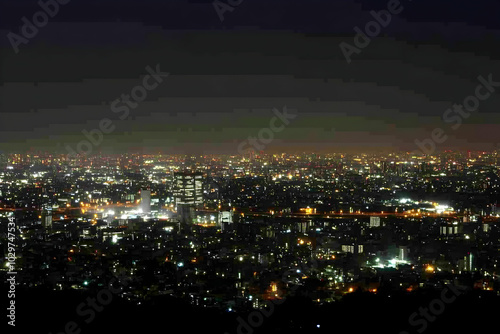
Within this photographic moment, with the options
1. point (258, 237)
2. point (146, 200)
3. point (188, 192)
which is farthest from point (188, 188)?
point (258, 237)

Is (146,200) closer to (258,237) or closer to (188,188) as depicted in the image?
(188,188)

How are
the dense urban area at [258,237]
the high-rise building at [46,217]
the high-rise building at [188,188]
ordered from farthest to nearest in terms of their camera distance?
the high-rise building at [188,188] < the high-rise building at [46,217] < the dense urban area at [258,237]

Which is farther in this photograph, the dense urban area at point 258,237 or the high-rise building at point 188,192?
the high-rise building at point 188,192

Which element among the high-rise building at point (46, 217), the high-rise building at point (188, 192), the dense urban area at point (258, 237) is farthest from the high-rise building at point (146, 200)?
the high-rise building at point (46, 217)

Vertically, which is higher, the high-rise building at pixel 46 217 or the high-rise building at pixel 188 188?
the high-rise building at pixel 188 188

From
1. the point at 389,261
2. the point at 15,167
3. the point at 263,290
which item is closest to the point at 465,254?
the point at 389,261

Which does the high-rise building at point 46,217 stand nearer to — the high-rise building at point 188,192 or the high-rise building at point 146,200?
the high-rise building at point 146,200

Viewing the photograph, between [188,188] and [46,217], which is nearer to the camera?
[46,217]

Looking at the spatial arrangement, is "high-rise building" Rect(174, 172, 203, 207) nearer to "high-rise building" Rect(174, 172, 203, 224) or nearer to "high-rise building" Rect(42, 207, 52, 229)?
"high-rise building" Rect(174, 172, 203, 224)
